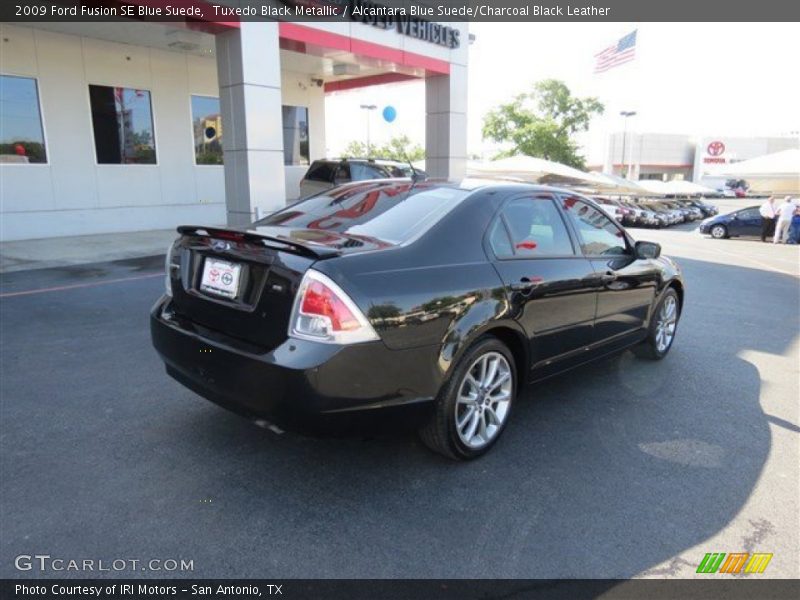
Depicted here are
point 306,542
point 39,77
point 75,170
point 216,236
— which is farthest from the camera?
point 75,170

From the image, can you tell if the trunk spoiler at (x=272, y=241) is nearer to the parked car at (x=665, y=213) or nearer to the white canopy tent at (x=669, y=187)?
the parked car at (x=665, y=213)

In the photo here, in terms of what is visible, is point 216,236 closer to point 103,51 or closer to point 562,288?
point 562,288

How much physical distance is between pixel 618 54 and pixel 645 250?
2562 cm

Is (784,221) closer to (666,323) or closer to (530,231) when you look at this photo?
(666,323)

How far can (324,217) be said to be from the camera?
12.4ft

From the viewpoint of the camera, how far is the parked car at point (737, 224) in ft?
72.4

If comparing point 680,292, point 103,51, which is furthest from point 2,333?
point 103,51

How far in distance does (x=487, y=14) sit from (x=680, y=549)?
14.4m

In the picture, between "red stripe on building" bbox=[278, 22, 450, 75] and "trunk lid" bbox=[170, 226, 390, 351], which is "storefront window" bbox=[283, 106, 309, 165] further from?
"trunk lid" bbox=[170, 226, 390, 351]

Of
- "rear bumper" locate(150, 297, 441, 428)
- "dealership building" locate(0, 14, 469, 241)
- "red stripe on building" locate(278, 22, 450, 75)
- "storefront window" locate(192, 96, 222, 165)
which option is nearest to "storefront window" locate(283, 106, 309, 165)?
"dealership building" locate(0, 14, 469, 241)

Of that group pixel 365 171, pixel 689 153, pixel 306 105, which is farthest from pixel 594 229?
pixel 689 153

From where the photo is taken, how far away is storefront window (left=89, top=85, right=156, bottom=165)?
13.6m

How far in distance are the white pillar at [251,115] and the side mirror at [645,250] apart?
7397mm

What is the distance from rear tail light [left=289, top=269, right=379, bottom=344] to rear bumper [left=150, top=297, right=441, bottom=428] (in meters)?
0.05
